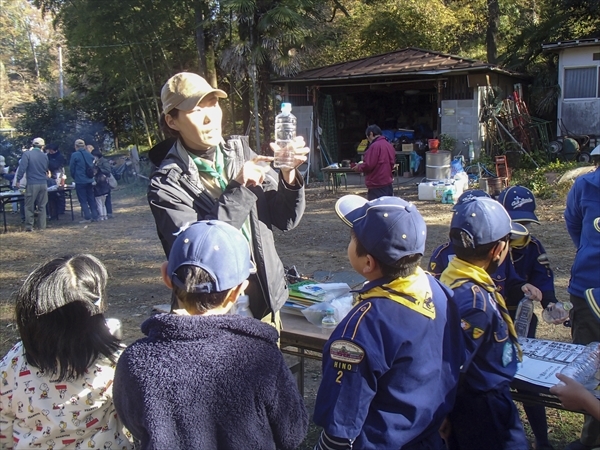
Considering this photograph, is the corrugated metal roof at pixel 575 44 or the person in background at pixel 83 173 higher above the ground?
the corrugated metal roof at pixel 575 44

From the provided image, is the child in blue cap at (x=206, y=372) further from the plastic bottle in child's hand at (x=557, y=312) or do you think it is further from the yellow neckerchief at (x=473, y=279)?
the plastic bottle in child's hand at (x=557, y=312)

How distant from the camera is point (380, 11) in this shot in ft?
80.6

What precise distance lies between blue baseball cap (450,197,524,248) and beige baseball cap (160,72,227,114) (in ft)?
3.90

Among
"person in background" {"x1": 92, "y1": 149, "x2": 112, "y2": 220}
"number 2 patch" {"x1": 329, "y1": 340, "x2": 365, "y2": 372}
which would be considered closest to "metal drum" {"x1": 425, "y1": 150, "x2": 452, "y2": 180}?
"person in background" {"x1": 92, "y1": 149, "x2": 112, "y2": 220}

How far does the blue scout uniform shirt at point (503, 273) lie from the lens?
309 cm

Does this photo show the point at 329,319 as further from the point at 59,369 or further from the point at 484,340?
the point at 59,369

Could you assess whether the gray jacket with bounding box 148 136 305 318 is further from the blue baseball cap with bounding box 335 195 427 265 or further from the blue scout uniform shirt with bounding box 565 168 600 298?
the blue scout uniform shirt with bounding box 565 168 600 298

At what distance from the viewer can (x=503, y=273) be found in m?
3.17

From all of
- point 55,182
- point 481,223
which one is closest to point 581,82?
point 55,182

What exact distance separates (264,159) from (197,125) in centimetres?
33

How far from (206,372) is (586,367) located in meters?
1.71

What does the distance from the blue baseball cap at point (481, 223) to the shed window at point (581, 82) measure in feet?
56.5

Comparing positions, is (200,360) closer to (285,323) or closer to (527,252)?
(285,323)

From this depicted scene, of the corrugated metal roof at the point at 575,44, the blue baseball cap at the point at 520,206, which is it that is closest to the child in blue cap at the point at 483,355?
the blue baseball cap at the point at 520,206
